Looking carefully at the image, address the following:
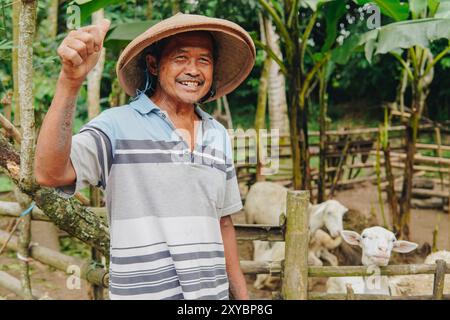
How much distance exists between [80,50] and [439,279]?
2.23 meters

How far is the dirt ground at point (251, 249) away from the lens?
3990mm

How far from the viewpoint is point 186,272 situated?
4.19ft

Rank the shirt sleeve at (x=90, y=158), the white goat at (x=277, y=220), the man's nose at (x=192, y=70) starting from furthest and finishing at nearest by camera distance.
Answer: the white goat at (x=277, y=220), the man's nose at (x=192, y=70), the shirt sleeve at (x=90, y=158)

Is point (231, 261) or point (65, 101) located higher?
point (65, 101)

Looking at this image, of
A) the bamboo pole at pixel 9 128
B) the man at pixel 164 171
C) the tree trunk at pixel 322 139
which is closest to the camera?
the man at pixel 164 171

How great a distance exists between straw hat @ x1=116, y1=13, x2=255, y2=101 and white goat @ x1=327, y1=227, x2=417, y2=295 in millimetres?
1343

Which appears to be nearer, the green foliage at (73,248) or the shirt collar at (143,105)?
the shirt collar at (143,105)

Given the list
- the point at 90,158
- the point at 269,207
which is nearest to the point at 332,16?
the point at 269,207

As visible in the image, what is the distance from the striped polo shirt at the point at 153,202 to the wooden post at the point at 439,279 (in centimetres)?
160

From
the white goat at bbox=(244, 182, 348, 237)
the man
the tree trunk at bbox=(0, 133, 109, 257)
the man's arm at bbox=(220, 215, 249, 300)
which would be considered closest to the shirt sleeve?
the man

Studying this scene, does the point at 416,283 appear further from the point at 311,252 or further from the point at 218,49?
the point at 218,49

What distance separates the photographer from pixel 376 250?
2.52 metres

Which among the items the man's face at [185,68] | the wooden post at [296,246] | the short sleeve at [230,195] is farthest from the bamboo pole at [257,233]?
the man's face at [185,68]

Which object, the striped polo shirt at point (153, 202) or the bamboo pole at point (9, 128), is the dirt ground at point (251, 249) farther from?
the striped polo shirt at point (153, 202)
